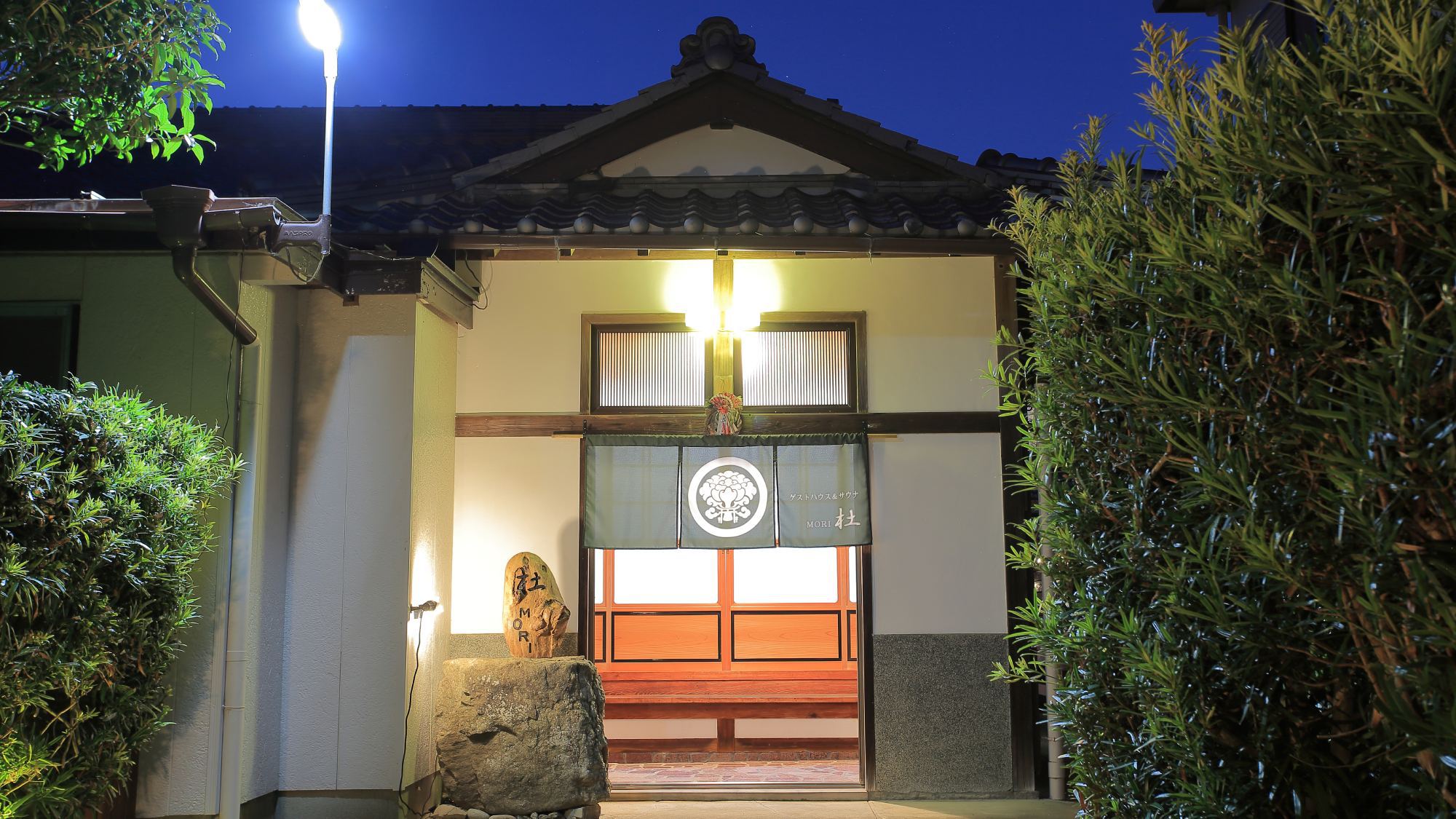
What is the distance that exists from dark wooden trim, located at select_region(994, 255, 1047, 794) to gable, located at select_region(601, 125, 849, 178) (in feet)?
5.76

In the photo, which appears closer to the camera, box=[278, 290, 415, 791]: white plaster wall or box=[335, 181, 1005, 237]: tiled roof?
box=[278, 290, 415, 791]: white plaster wall

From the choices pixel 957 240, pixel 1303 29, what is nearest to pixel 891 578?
pixel 957 240

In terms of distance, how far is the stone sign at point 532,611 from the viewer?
301 inches

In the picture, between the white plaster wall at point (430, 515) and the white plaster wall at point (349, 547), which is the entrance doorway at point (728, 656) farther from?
the white plaster wall at point (349, 547)

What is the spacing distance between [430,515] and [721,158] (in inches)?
149

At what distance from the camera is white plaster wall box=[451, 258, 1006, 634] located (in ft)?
27.7

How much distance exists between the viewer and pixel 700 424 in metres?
8.48

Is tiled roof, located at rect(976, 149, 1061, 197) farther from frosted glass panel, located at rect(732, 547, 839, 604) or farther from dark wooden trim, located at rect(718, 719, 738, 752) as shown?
dark wooden trim, located at rect(718, 719, 738, 752)

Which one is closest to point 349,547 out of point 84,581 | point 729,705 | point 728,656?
point 84,581

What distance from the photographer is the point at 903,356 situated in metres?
8.63

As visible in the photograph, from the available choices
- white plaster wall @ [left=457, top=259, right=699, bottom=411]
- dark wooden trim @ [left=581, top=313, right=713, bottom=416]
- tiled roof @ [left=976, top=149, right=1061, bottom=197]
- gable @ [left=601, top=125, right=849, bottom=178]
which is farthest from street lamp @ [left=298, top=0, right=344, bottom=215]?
tiled roof @ [left=976, top=149, right=1061, bottom=197]

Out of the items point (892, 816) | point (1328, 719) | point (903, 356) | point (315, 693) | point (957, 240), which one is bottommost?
point (892, 816)

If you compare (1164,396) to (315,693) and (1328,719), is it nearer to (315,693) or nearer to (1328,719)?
(1328,719)

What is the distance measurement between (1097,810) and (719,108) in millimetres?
6791
